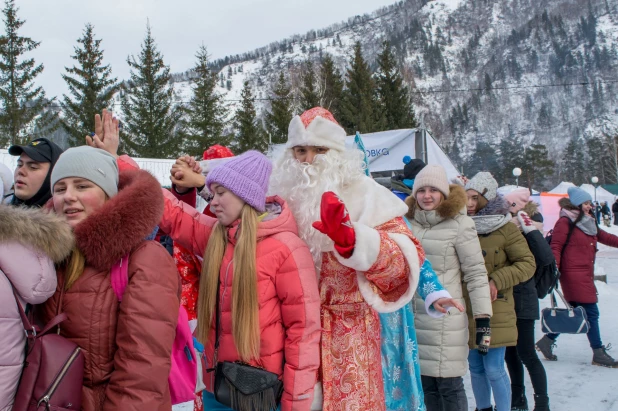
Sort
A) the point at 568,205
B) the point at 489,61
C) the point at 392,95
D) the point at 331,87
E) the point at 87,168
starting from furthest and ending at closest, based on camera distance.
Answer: the point at 489,61, the point at 331,87, the point at 392,95, the point at 568,205, the point at 87,168

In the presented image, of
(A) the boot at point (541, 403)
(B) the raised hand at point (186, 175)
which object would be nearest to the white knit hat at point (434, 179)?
(B) the raised hand at point (186, 175)

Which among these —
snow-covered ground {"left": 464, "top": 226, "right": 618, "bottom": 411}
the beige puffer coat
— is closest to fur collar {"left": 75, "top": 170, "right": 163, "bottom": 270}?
the beige puffer coat

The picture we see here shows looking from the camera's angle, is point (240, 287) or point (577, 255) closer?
point (240, 287)

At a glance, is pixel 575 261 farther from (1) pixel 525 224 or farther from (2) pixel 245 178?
(2) pixel 245 178

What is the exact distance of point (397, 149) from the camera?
697 cm

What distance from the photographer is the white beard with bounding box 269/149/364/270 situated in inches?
90.9

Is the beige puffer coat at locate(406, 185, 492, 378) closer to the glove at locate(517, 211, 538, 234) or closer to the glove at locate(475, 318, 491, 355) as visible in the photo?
the glove at locate(475, 318, 491, 355)

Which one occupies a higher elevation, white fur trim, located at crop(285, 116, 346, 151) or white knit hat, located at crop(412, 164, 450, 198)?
white fur trim, located at crop(285, 116, 346, 151)

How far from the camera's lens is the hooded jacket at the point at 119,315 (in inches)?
62.4

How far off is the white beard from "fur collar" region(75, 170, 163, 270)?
753 mm

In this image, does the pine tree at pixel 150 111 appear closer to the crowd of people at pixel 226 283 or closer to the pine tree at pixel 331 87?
the pine tree at pixel 331 87

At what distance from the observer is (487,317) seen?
130 inches

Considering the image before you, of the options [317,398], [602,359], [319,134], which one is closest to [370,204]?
[319,134]

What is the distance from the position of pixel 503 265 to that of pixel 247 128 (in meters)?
28.8
